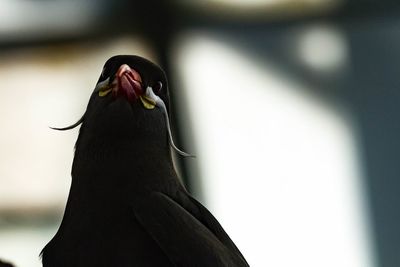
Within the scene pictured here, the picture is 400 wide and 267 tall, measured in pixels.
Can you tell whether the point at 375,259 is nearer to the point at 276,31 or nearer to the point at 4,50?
the point at 276,31

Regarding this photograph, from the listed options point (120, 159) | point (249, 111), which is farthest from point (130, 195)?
point (249, 111)

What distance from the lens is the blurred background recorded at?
255 centimetres

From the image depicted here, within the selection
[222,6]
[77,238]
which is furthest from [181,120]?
[77,238]

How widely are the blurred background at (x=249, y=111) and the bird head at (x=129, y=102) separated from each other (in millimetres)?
1034

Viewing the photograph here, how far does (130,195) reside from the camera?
1.41 meters

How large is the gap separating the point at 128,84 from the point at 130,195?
0.14m

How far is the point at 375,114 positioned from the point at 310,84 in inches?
7.3

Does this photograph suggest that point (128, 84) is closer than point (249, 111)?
Yes

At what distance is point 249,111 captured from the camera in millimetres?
2695

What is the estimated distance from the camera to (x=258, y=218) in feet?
8.96

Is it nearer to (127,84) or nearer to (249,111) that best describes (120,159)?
Result: (127,84)

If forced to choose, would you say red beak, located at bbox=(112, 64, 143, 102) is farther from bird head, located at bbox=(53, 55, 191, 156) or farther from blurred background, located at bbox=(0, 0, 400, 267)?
blurred background, located at bbox=(0, 0, 400, 267)

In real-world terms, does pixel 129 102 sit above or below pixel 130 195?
above

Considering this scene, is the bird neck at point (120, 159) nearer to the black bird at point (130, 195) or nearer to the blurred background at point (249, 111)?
the black bird at point (130, 195)
